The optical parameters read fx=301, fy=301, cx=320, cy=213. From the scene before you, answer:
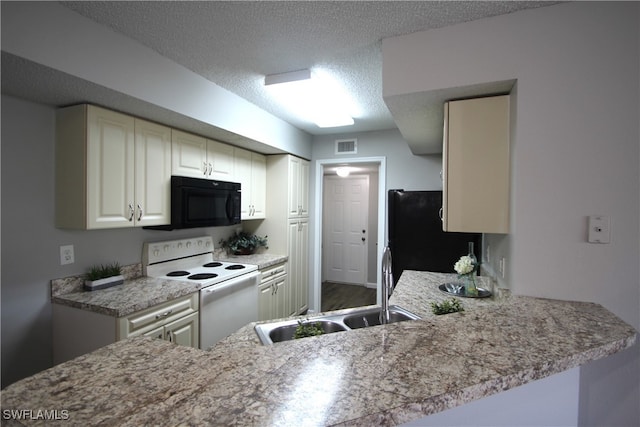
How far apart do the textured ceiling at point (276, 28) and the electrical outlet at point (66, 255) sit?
1381 mm

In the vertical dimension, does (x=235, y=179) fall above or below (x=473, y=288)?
above

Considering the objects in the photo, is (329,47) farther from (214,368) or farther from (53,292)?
(53,292)

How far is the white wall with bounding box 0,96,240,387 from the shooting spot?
1.72 meters

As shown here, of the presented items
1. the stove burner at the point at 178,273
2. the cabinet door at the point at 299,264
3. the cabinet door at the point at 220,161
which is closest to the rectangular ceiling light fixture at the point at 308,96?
the cabinet door at the point at 220,161

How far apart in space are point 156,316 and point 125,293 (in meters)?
0.26

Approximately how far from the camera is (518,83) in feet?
4.60

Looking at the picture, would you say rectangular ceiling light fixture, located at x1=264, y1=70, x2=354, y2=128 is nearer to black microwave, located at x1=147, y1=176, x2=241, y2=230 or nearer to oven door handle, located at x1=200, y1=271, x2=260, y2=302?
black microwave, located at x1=147, y1=176, x2=241, y2=230

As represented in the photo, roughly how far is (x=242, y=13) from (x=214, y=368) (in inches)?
60.5

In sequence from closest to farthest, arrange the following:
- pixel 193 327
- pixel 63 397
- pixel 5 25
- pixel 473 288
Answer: pixel 63 397, pixel 5 25, pixel 473 288, pixel 193 327

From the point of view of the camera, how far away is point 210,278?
95.6 inches

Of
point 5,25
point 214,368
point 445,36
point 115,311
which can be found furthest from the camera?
point 115,311

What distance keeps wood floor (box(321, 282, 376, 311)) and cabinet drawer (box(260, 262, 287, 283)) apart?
120 centimetres

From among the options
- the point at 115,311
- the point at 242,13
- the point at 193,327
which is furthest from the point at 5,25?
the point at 193,327

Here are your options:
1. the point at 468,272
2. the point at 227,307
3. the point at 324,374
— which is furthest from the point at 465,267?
the point at 227,307
